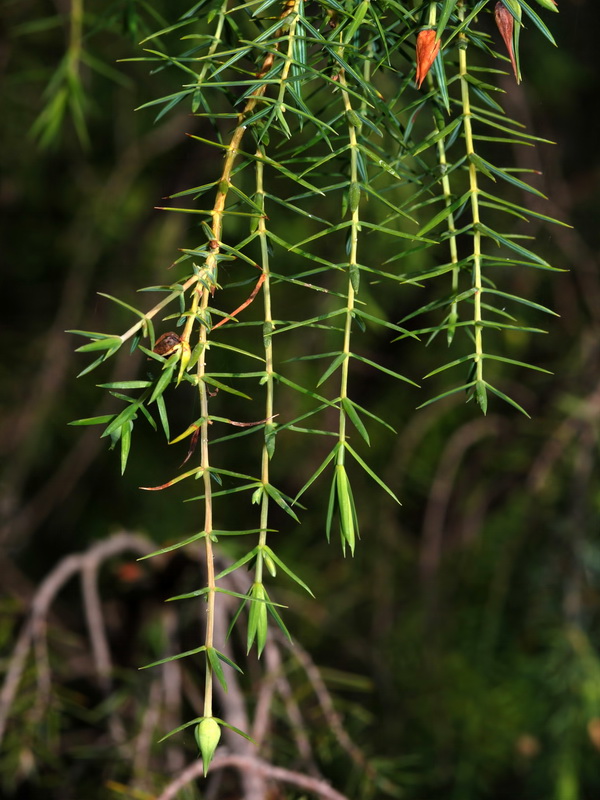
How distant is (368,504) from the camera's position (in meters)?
1.01

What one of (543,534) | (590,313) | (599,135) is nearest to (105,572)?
(543,534)

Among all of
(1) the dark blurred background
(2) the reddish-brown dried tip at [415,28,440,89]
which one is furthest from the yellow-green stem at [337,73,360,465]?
(1) the dark blurred background

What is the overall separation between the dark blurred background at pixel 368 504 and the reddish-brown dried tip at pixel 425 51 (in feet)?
0.81

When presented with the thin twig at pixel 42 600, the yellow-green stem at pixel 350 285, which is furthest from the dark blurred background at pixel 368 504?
the yellow-green stem at pixel 350 285

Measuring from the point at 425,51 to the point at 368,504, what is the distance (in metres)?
0.78

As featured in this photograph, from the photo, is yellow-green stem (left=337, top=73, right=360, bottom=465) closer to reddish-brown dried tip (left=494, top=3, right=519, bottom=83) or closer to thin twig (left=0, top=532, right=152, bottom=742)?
reddish-brown dried tip (left=494, top=3, right=519, bottom=83)

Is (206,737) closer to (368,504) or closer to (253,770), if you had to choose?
(253,770)

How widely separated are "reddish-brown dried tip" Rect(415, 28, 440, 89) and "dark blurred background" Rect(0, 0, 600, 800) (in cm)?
25

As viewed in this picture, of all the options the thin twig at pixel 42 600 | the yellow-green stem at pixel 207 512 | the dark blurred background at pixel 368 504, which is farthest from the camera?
the dark blurred background at pixel 368 504

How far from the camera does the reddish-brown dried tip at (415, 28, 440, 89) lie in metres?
0.28

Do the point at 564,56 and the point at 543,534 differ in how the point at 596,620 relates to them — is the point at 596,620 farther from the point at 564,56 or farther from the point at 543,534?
the point at 564,56

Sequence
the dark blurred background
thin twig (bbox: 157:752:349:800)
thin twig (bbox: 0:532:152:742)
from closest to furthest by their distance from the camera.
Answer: thin twig (bbox: 157:752:349:800), thin twig (bbox: 0:532:152:742), the dark blurred background

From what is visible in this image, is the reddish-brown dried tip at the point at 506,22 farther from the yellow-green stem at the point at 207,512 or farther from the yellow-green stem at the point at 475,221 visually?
the yellow-green stem at the point at 207,512

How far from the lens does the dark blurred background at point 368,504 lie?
29.2 inches
